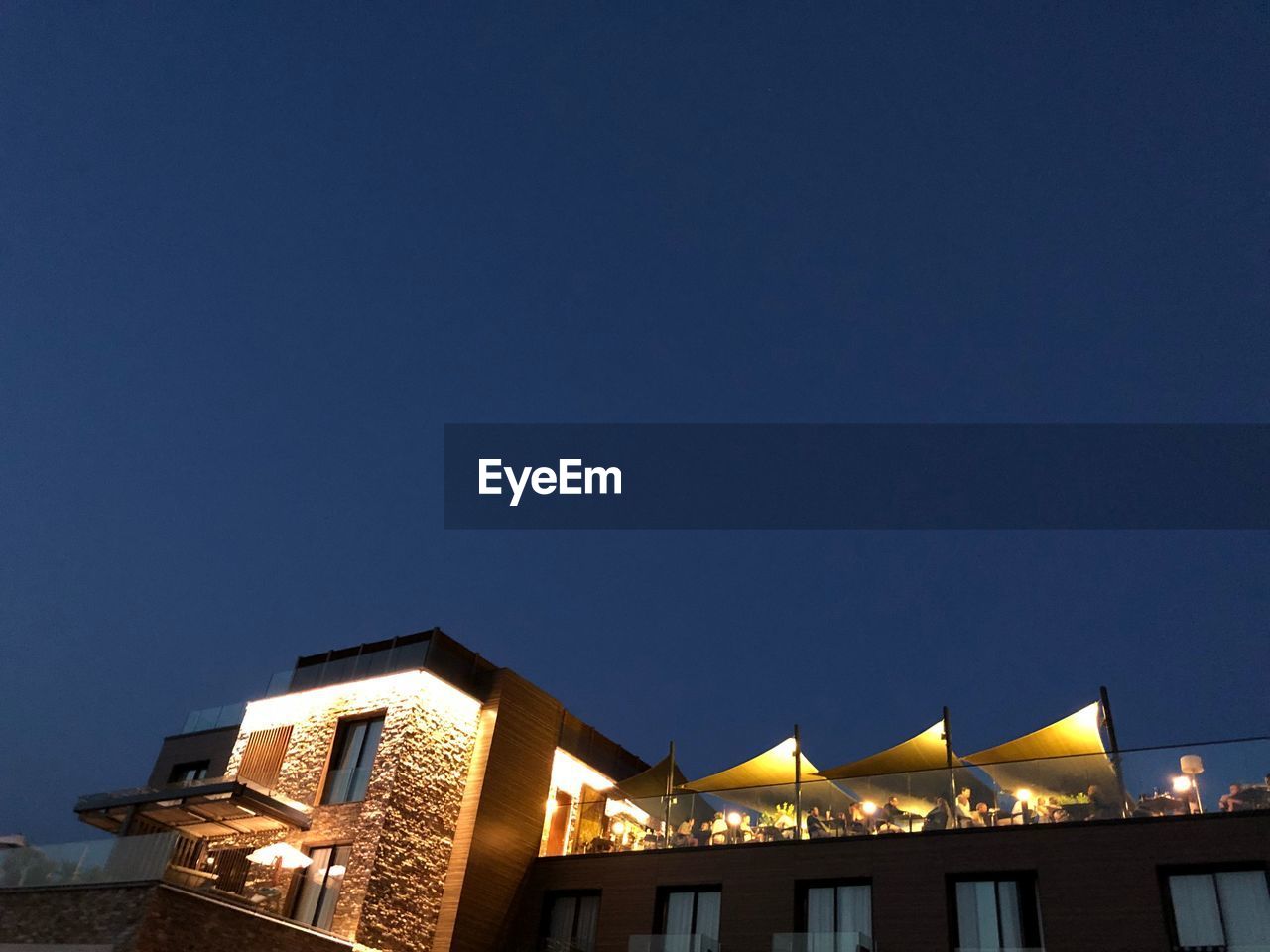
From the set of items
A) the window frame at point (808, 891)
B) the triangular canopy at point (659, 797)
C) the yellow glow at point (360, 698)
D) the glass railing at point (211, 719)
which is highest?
the glass railing at point (211, 719)

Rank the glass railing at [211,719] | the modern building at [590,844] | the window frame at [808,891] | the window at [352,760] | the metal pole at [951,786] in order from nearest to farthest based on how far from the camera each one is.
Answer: the modern building at [590,844]
the metal pole at [951,786]
the window frame at [808,891]
the window at [352,760]
the glass railing at [211,719]

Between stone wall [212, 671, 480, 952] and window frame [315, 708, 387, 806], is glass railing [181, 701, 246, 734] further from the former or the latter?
window frame [315, 708, 387, 806]

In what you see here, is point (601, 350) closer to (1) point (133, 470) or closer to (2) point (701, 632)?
(2) point (701, 632)

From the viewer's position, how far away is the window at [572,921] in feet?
57.1

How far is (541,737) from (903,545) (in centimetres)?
7895

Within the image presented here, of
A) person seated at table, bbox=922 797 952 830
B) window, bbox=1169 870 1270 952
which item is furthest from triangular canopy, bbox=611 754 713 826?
window, bbox=1169 870 1270 952

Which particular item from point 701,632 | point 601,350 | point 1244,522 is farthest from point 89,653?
point 1244,522

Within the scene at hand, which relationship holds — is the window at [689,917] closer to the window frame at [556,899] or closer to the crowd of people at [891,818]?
the crowd of people at [891,818]

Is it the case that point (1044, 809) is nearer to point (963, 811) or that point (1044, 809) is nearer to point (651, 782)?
point (963, 811)

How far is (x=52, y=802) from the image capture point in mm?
100812

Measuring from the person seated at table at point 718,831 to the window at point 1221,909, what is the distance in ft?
22.1

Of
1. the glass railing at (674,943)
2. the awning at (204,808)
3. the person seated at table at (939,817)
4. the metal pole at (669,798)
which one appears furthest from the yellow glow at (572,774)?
the person seated at table at (939,817)
